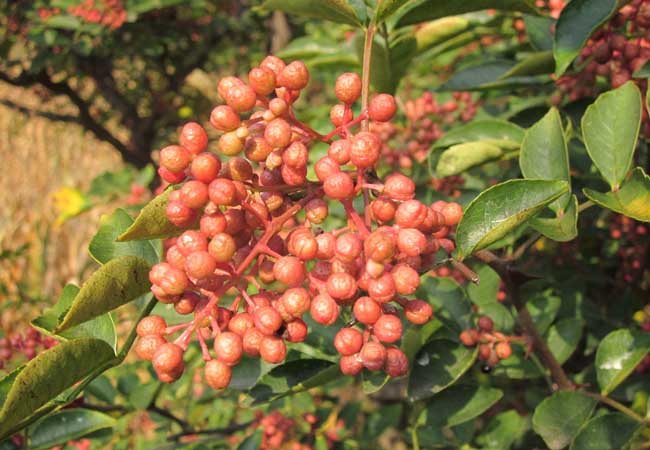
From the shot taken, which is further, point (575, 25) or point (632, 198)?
point (575, 25)

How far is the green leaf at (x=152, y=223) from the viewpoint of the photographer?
0.90m

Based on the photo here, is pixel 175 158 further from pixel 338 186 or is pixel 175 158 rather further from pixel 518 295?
pixel 518 295

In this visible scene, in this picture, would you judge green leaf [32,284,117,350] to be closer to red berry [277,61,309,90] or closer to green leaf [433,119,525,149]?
red berry [277,61,309,90]

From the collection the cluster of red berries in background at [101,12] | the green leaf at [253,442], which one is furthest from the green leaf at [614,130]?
the cluster of red berries in background at [101,12]

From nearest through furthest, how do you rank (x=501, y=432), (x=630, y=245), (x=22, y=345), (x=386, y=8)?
1. (x=386, y=8)
2. (x=501, y=432)
3. (x=22, y=345)
4. (x=630, y=245)

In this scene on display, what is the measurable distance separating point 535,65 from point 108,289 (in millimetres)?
1067

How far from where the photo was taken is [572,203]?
1.12m

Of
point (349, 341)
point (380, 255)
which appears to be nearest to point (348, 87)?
point (380, 255)

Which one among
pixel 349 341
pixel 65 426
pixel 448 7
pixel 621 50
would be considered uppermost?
pixel 448 7

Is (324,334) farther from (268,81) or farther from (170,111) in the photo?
(170,111)

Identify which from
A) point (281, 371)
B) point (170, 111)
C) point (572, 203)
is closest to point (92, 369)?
point (281, 371)

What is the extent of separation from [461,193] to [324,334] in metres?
0.66

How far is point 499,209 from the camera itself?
1.00 m

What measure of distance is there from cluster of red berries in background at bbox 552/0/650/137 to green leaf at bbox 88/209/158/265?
1.01 metres
